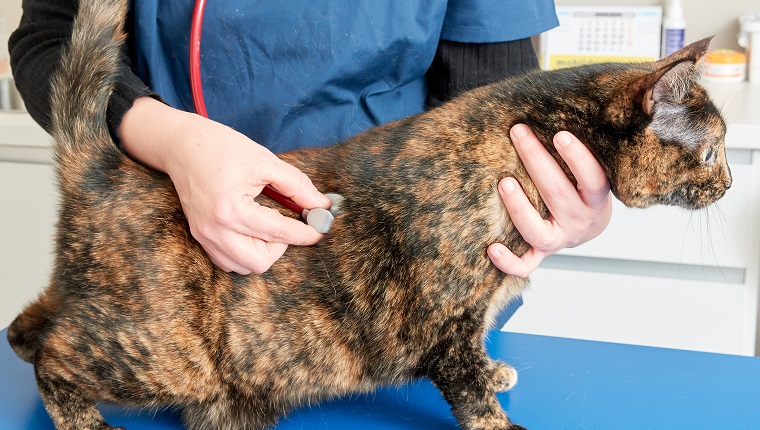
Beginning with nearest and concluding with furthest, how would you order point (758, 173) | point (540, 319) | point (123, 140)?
point (123, 140), point (758, 173), point (540, 319)

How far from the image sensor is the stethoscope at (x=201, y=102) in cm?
79

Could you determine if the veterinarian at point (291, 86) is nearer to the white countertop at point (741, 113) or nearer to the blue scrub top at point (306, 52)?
the blue scrub top at point (306, 52)

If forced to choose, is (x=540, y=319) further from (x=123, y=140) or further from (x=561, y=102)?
(x=123, y=140)

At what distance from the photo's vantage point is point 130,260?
786mm

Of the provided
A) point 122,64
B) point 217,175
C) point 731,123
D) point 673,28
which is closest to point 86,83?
point 122,64

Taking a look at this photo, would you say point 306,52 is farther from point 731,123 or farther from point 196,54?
point 731,123

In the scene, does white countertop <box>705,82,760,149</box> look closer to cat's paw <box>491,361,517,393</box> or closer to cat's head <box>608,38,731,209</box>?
cat's head <box>608,38,731,209</box>

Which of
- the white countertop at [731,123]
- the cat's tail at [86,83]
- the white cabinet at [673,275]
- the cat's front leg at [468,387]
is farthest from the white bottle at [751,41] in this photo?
the cat's tail at [86,83]

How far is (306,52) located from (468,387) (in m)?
0.46

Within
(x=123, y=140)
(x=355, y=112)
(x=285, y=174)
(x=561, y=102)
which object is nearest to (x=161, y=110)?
(x=123, y=140)

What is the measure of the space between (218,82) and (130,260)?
312 millimetres

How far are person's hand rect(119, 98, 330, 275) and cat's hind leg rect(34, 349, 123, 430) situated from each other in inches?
8.0

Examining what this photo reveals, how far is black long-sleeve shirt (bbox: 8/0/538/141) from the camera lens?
88cm

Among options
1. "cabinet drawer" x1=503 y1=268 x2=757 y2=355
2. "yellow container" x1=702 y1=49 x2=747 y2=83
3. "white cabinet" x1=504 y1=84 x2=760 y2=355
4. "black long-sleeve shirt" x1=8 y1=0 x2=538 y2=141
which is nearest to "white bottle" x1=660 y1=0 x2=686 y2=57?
"yellow container" x1=702 y1=49 x2=747 y2=83
